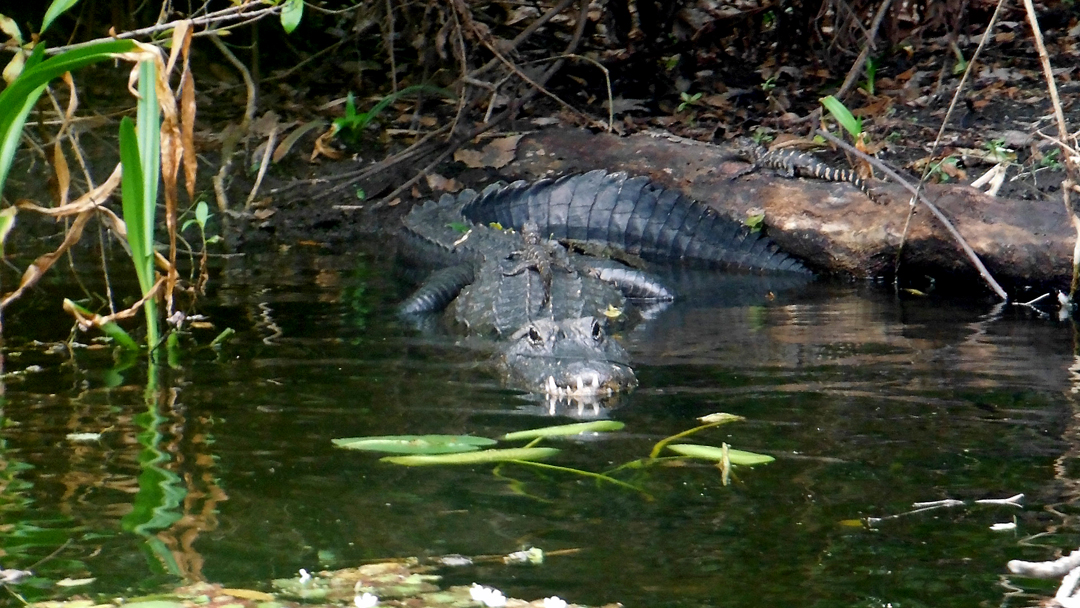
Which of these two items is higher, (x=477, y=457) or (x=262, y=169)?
(x=262, y=169)

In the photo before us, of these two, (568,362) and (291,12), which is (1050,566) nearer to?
(568,362)

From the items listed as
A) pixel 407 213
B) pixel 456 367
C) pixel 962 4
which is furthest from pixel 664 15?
pixel 456 367

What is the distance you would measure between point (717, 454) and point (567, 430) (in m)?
0.45

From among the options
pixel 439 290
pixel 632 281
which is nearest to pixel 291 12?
pixel 439 290

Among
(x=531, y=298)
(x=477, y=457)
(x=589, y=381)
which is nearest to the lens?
(x=477, y=457)

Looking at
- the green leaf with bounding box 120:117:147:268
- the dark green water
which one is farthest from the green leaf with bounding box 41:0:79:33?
the dark green water

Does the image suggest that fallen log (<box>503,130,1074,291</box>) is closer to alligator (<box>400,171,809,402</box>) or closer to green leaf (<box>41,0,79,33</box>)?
alligator (<box>400,171,809,402</box>)

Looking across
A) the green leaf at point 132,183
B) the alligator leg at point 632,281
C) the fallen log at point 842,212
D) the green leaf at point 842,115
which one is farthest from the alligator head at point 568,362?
the green leaf at point 842,115

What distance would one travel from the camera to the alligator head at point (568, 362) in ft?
12.2

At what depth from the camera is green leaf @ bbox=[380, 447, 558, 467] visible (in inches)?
115

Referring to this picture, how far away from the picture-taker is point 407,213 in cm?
703

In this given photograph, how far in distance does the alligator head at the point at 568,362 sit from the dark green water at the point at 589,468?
12 cm

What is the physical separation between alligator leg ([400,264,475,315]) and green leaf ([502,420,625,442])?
7.20ft

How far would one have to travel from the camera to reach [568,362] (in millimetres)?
3863
